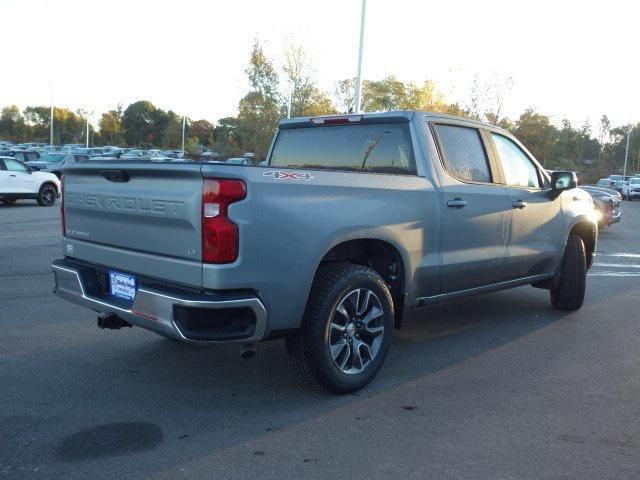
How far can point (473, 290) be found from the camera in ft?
18.5

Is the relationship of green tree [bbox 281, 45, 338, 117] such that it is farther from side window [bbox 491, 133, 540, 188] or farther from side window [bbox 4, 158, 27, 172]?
side window [bbox 491, 133, 540, 188]

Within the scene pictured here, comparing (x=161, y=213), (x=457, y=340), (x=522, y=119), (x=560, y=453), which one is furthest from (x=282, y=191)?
(x=522, y=119)

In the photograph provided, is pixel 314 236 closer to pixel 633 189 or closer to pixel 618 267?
pixel 618 267

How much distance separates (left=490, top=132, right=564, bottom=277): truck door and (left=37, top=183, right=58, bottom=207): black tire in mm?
17446

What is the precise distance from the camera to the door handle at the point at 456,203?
5160 mm

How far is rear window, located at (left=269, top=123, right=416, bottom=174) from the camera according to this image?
5.25 meters

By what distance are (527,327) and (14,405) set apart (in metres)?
4.67

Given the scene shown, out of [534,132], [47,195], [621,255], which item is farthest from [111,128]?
[621,255]

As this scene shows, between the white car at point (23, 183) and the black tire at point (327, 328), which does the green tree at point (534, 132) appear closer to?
the white car at point (23, 183)

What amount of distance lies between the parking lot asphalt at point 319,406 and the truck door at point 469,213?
0.71m

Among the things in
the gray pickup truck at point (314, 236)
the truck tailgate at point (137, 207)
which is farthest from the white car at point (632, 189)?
the truck tailgate at point (137, 207)

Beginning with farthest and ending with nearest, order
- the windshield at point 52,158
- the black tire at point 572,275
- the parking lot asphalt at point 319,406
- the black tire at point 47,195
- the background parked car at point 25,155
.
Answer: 1. the windshield at point 52,158
2. the background parked car at point 25,155
3. the black tire at point 47,195
4. the black tire at point 572,275
5. the parking lot asphalt at point 319,406

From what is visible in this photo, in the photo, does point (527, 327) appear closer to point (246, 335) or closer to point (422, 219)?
point (422, 219)

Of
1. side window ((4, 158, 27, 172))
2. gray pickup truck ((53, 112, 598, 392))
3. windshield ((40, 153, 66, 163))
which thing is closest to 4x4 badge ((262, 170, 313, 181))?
gray pickup truck ((53, 112, 598, 392))
